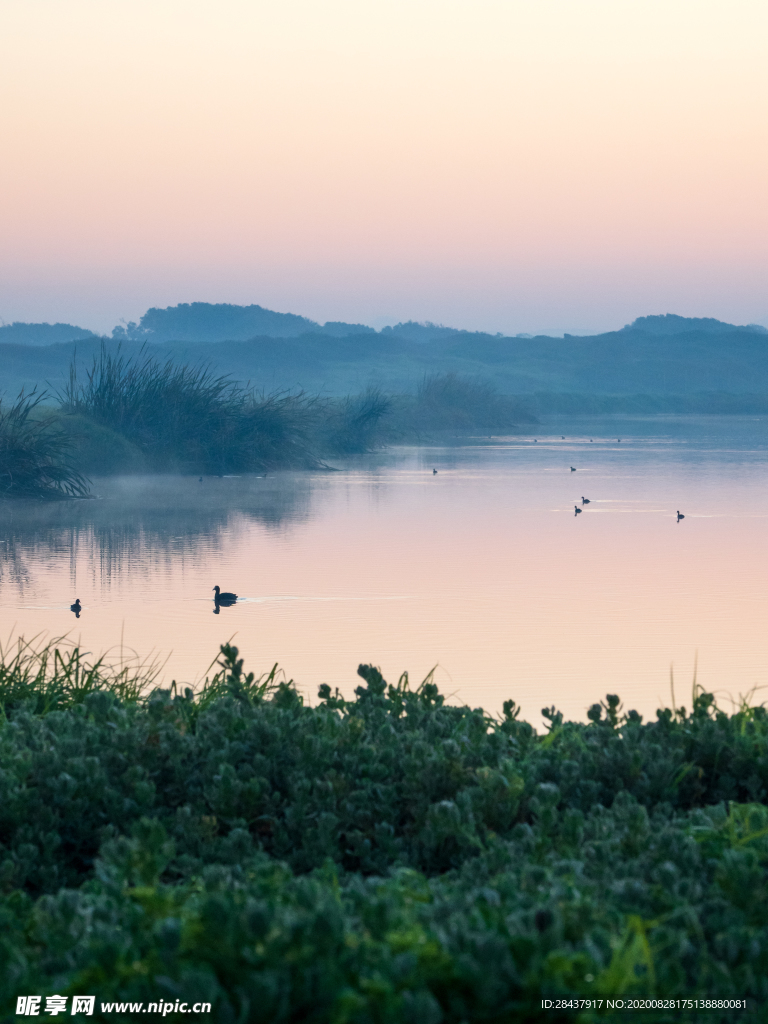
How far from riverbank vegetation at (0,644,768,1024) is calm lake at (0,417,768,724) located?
1.90 meters

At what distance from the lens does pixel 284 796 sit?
395 cm

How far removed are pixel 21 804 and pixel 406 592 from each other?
743 cm

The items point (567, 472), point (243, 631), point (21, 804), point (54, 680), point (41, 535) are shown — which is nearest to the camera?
point (21, 804)

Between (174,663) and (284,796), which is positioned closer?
(284,796)

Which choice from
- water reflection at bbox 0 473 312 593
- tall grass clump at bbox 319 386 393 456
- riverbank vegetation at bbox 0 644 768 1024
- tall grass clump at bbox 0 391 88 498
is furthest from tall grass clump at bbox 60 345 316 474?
riverbank vegetation at bbox 0 644 768 1024

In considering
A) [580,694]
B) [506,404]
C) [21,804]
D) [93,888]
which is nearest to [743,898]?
[93,888]

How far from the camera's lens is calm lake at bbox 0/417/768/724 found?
792 centimetres

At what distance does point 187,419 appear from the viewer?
23.8m

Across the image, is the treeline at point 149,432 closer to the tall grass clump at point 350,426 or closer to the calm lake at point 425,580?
the calm lake at point 425,580

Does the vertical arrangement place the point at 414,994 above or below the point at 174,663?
above

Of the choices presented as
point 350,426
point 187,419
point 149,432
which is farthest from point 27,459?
point 350,426

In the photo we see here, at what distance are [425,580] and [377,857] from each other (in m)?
8.08

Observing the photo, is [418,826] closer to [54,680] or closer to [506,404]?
[54,680]

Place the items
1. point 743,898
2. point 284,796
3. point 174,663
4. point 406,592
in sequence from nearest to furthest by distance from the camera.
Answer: point 743,898
point 284,796
point 174,663
point 406,592
